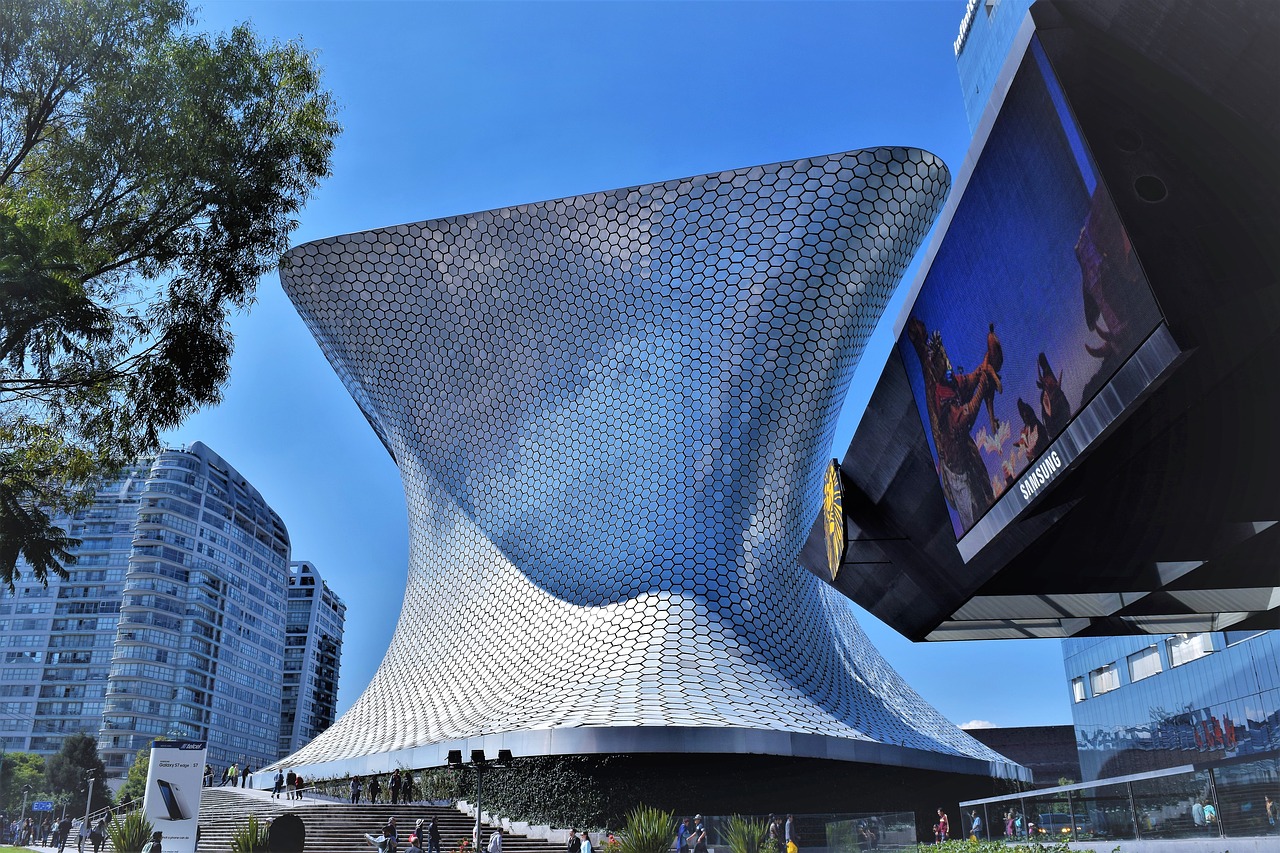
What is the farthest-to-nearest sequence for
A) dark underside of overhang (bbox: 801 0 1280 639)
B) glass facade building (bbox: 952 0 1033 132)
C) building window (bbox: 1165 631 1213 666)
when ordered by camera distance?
glass facade building (bbox: 952 0 1033 132) → building window (bbox: 1165 631 1213 666) → dark underside of overhang (bbox: 801 0 1280 639)

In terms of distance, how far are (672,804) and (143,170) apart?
20.5 metres

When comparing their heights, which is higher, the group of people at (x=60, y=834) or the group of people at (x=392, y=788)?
the group of people at (x=392, y=788)

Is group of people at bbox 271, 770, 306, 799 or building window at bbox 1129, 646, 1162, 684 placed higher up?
building window at bbox 1129, 646, 1162, 684

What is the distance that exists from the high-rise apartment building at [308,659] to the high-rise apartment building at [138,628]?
2040cm

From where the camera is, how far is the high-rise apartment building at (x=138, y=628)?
276ft

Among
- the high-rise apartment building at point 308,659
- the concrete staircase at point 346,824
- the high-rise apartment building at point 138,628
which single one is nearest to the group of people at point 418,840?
the concrete staircase at point 346,824

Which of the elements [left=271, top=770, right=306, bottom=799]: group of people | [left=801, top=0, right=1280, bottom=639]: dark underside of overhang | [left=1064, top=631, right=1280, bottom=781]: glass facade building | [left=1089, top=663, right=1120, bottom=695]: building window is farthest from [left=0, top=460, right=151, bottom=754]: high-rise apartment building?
[left=801, top=0, right=1280, bottom=639]: dark underside of overhang

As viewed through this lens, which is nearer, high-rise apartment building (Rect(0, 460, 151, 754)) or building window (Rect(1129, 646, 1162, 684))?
building window (Rect(1129, 646, 1162, 684))

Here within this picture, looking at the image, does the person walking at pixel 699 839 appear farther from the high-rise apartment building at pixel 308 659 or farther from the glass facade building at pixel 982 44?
the high-rise apartment building at pixel 308 659

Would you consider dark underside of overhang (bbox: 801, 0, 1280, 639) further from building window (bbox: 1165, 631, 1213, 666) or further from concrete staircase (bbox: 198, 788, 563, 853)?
concrete staircase (bbox: 198, 788, 563, 853)

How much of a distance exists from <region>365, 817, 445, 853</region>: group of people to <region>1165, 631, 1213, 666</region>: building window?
1904cm

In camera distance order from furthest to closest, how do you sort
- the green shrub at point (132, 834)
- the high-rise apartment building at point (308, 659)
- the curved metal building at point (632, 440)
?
the high-rise apartment building at point (308, 659) < the curved metal building at point (632, 440) < the green shrub at point (132, 834)

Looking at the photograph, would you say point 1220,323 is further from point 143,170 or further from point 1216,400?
point 143,170

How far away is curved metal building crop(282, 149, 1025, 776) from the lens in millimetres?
29172
